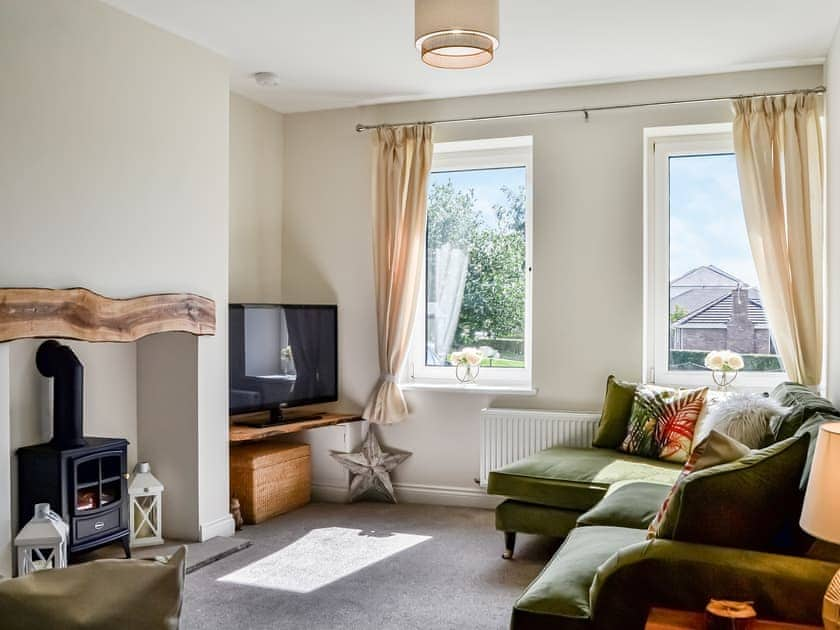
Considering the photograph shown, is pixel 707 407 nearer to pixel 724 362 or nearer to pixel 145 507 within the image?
pixel 724 362

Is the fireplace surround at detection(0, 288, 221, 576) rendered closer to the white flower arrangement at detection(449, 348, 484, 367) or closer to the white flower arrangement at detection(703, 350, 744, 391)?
the white flower arrangement at detection(449, 348, 484, 367)

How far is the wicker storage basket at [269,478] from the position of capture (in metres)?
4.73

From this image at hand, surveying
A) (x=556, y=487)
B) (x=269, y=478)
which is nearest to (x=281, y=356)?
(x=269, y=478)

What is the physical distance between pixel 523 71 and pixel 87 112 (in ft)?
7.82

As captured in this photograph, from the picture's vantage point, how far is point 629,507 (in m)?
3.26

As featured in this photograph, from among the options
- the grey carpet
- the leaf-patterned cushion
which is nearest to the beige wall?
the grey carpet

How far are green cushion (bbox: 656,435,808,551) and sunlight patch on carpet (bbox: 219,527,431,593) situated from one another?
198 centimetres

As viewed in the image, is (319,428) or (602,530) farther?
(319,428)

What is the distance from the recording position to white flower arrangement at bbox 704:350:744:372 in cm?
459

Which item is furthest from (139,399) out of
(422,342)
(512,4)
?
(512,4)

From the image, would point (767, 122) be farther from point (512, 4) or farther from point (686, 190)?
point (512, 4)

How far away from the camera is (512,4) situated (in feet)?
12.0

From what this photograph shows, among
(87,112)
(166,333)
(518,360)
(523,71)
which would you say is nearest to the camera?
(87,112)

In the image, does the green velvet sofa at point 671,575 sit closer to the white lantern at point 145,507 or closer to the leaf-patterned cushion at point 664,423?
the leaf-patterned cushion at point 664,423
